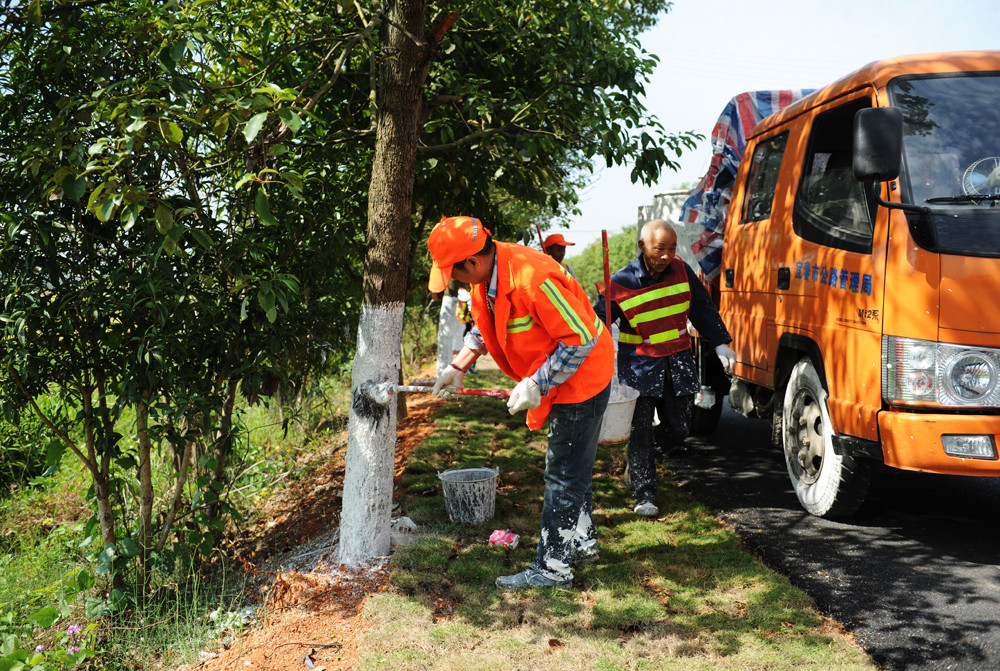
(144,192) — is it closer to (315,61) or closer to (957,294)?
(315,61)

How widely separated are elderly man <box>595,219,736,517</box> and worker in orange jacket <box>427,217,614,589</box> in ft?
3.02

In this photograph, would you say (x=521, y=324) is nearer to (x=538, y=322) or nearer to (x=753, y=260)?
(x=538, y=322)

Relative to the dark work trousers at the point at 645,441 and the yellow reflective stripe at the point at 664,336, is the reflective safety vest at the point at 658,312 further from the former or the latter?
the dark work trousers at the point at 645,441

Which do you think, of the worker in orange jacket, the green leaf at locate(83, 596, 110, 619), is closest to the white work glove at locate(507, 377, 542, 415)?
the worker in orange jacket

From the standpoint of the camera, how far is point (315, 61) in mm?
5078

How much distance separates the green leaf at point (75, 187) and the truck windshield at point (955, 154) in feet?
11.6

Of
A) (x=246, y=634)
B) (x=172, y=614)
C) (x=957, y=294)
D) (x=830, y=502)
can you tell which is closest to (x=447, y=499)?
(x=246, y=634)

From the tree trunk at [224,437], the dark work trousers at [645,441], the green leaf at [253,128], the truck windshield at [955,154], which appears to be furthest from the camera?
the dark work trousers at [645,441]

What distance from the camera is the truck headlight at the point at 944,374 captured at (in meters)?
3.35

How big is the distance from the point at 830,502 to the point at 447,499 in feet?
7.21

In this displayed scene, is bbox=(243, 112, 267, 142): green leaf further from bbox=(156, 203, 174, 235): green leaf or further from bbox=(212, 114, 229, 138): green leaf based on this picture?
bbox=(156, 203, 174, 235): green leaf

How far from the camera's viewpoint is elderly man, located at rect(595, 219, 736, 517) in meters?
4.70

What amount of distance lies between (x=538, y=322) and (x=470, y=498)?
1.55m

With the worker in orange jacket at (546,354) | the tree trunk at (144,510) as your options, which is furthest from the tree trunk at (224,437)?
the worker in orange jacket at (546,354)
